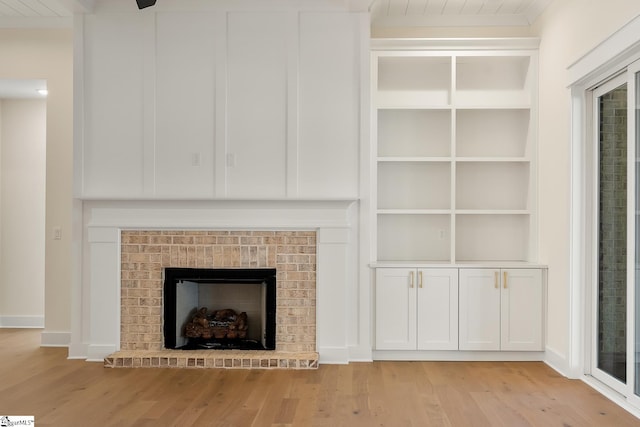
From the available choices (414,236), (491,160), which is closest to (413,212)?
(414,236)

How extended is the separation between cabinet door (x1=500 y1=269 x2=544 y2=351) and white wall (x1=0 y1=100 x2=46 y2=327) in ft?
15.3

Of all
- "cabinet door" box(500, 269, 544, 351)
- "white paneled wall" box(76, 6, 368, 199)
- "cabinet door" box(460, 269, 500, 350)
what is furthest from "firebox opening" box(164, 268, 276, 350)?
"cabinet door" box(500, 269, 544, 351)

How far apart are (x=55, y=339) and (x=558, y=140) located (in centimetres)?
451

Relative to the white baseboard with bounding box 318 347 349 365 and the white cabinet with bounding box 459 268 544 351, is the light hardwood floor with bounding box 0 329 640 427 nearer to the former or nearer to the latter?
the white baseboard with bounding box 318 347 349 365

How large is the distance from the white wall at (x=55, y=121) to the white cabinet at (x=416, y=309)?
282cm

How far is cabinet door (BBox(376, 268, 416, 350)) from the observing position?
15.8 ft

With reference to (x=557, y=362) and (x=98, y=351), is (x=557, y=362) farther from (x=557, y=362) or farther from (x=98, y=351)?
(x=98, y=351)

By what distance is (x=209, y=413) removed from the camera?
3.48m

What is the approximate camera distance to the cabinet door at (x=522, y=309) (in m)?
4.80

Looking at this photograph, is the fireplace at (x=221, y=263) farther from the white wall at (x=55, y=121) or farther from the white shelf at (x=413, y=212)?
the white wall at (x=55, y=121)

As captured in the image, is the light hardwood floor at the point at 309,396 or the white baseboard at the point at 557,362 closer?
the light hardwood floor at the point at 309,396

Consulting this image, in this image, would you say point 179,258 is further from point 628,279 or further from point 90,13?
point 628,279

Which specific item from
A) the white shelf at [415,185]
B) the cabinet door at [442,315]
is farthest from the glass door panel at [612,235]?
the white shelf at [415,185]

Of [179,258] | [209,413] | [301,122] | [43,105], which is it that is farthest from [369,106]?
[43,105]
